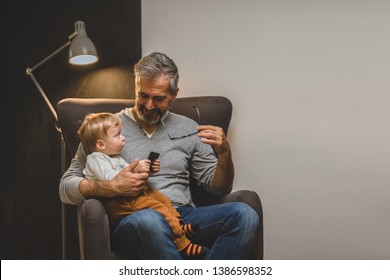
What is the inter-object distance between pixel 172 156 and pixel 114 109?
417 mm

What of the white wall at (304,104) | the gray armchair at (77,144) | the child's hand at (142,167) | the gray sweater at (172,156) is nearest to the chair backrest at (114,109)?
the gray armchair at (77,144)

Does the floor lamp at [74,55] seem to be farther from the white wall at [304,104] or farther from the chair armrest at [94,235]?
the chair armrest at [94,235]

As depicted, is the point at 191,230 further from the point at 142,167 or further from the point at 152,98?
the point at 152,98

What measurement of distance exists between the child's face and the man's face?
0.19 m

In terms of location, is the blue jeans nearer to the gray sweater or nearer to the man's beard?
the gray sweater

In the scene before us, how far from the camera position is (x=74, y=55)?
2.34 m

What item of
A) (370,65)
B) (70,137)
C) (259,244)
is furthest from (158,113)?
(370,65)

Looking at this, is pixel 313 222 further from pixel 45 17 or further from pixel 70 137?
pixel 45 17

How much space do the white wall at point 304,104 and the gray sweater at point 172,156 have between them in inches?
17.8

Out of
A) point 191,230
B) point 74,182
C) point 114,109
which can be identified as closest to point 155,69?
point 114,109

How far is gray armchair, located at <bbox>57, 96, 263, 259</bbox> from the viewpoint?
5.56ft

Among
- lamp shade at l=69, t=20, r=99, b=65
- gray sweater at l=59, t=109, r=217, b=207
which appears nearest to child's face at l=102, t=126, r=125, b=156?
gray sweater at l=59, t=109, r=217, b=207

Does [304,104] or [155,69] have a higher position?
[155,69]

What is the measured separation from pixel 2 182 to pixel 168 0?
139 cm
